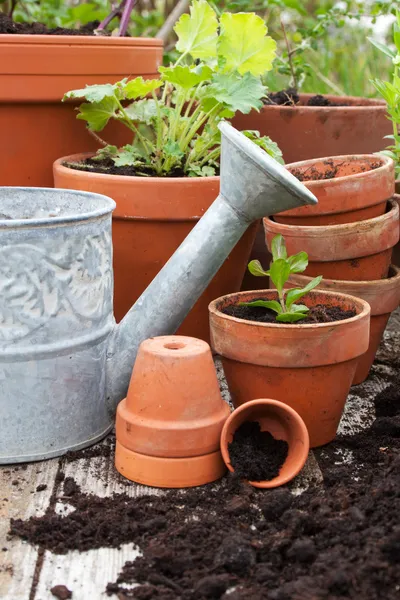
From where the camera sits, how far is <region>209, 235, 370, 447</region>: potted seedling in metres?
1.73

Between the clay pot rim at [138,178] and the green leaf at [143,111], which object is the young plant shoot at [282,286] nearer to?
the clay pot rim at [138,178]

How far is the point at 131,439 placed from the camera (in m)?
1.68

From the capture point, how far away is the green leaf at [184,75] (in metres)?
2.02

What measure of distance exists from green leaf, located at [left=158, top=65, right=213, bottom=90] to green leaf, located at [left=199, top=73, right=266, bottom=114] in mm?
35

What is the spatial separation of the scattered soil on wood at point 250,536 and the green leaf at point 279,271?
0.43 metres

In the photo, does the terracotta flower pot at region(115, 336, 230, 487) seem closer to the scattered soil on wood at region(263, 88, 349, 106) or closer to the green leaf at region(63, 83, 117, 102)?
the green leaf at region(63, 83, 117, 102)

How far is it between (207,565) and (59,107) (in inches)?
54.3

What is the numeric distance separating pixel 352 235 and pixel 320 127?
592mm

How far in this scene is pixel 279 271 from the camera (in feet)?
6.02

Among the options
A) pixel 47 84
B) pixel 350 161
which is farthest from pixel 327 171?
pixel 47 84

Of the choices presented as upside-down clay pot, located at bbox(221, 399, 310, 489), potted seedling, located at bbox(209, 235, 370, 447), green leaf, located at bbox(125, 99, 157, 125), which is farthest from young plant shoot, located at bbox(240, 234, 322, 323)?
green leaf, located at bbox(125, 99, 157, 125)

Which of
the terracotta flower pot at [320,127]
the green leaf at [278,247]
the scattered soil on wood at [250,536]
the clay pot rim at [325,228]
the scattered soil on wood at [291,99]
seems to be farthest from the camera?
the scattered soil on wood at [291,99]

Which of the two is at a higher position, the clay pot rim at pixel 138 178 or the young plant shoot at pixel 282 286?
the clay pot rim at pixel 138 178

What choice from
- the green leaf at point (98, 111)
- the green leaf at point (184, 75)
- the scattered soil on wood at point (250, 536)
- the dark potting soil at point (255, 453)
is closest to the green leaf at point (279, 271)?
the dark potting soil at point (255, 453)
